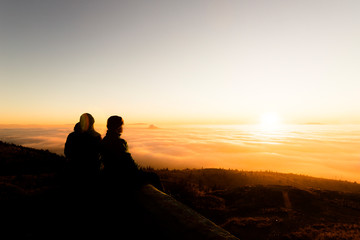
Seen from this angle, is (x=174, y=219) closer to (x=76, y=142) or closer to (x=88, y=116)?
(x=76, y=142)

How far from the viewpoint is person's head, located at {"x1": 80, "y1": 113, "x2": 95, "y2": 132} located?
5013 millimetres

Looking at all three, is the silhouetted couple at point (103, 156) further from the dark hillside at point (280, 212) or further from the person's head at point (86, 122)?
the dark hillside at point (280, 212)

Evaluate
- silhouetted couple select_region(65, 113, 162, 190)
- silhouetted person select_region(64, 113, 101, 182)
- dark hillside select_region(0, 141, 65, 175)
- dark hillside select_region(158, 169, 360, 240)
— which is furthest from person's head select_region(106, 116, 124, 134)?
dark hillside select_region(0, 141, 65, 175)

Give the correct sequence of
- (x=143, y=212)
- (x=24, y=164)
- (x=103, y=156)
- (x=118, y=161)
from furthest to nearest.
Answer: (x=24, y=164), (x=103, y=156), (x=118, y=161), (x=143, y=212)

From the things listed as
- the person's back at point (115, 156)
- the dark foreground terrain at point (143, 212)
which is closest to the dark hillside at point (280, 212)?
the dark foreground terrain at point (143, 212)

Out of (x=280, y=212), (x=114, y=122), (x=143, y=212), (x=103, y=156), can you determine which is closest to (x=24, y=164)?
(x=103, y=156)

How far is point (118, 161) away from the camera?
4.52 metres

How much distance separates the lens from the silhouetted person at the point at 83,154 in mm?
4734

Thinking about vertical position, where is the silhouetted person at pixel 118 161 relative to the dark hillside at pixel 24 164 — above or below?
above

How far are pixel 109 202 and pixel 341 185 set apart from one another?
26.5 m

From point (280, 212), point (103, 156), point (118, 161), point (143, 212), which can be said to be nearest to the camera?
point (143, 212)

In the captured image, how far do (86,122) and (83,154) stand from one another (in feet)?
2.80

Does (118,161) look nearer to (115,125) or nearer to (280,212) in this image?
(115,125)

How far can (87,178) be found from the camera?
4.70m
